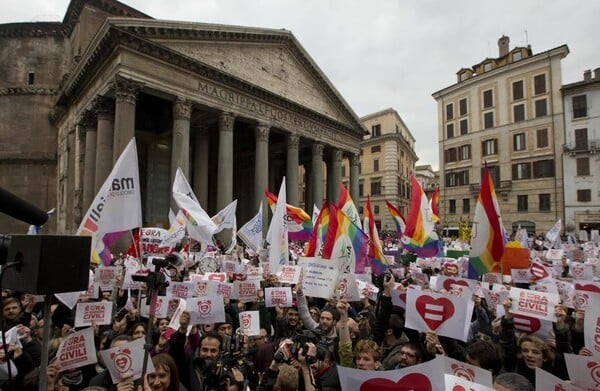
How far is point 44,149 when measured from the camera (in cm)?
3519

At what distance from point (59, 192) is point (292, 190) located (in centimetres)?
2160

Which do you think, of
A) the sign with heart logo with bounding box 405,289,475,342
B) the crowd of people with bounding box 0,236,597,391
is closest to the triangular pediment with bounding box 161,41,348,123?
the crowd of people with bounding box 0,236,597,391

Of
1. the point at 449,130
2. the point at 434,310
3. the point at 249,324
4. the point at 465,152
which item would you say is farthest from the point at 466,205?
the point at 249,324

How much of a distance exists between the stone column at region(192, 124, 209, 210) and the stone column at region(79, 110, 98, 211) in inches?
244

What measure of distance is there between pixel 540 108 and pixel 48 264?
158 ft

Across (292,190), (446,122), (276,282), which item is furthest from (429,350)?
(446,122)

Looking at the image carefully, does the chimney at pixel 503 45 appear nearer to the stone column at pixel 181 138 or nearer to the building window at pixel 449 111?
the building window at pixel 449 111

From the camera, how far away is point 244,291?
285 inches

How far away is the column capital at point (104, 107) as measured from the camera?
22.0 m

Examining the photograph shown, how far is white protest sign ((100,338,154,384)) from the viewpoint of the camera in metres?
3.74

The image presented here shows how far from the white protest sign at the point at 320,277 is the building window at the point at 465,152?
4432 centimetres

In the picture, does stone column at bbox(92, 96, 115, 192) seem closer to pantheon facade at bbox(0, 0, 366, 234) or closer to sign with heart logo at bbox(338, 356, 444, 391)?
pantheon facade at bbox(0, 0, 366, 234)

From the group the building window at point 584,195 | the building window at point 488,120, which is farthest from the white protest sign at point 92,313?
the building window at point 488,120

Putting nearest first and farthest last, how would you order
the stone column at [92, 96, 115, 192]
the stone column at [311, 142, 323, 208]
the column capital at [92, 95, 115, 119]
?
the stone column at [92, 96, 115, 192] < the column capital at [92, 95, 115, 119] < the stone column at [311, 142, 323, 208]
